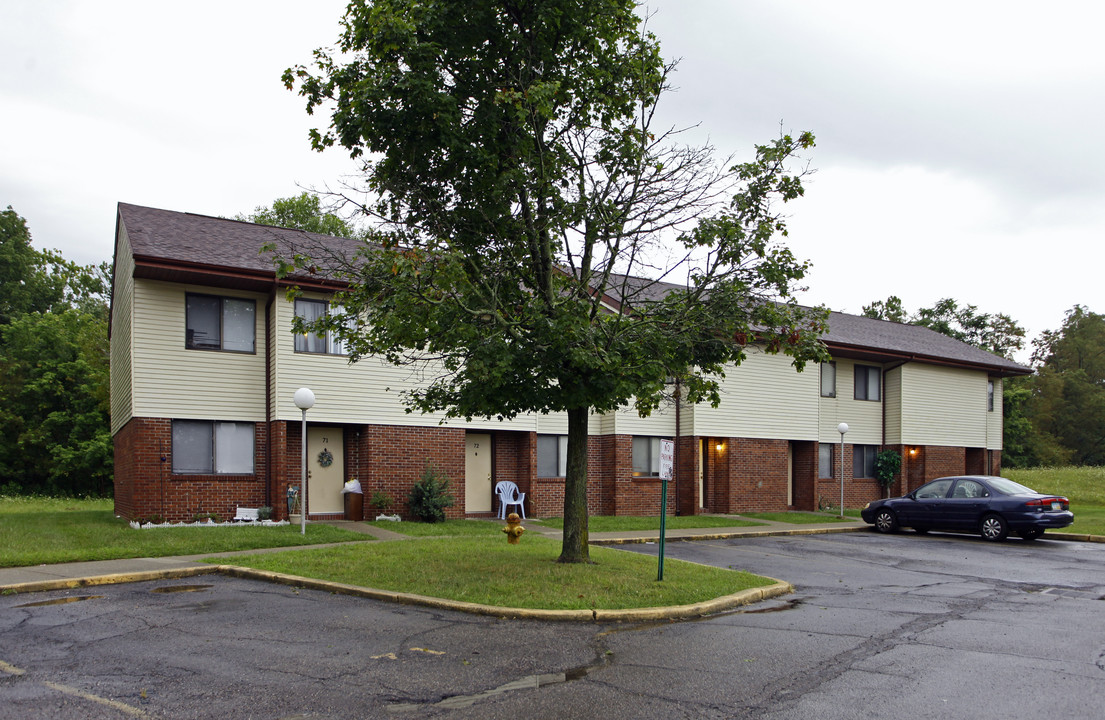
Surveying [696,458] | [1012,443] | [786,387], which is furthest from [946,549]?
[1012,443]

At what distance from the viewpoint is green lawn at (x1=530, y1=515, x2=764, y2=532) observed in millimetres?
20438

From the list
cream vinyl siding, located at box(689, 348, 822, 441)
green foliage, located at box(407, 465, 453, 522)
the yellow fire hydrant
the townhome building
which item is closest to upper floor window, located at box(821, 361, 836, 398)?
the townhome building

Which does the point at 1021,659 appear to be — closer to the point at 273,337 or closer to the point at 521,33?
the point at 521,33

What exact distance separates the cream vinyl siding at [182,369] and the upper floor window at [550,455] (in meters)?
7.66

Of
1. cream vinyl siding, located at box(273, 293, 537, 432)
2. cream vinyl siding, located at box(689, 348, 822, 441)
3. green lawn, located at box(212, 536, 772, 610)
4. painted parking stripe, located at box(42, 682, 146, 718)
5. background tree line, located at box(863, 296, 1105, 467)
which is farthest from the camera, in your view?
background tree line, located at box(863, 296, 1105, 467)

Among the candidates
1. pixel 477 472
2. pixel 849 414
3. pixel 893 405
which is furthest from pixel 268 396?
pixel 893 405

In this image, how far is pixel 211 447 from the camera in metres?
18.5

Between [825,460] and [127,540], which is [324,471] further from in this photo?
[825,460]

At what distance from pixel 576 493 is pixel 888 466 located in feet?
71.9

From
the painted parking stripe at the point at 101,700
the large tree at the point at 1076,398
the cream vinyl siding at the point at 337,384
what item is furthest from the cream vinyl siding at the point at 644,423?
the large tree at the point at 1076,398

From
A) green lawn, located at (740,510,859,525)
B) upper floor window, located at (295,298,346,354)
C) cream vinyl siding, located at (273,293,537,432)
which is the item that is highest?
upper floor window, located at (295,298,346,354)

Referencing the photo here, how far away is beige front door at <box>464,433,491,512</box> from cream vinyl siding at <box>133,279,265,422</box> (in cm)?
555

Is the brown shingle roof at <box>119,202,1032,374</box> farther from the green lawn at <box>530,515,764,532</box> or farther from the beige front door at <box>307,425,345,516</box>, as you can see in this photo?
the green lawn at <box>530,515,764,532</box>

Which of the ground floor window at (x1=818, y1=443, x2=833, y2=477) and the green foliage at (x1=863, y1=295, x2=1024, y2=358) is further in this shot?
the green foliage at (x1=863, y1=295, x2=1024, y2=358)
